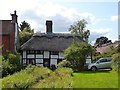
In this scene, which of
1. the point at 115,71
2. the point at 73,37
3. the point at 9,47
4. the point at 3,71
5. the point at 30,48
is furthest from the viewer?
the point at 73,37

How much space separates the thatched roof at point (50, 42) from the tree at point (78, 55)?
853 cm

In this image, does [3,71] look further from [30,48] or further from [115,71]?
[30,48]

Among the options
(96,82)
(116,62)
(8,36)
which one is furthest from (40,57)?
(96,82)

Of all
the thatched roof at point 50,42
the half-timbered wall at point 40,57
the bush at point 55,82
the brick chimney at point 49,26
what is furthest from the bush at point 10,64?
the brick chimney at point 49,26

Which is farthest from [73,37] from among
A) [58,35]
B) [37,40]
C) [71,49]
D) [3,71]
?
[3,71]

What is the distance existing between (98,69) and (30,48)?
13277mm

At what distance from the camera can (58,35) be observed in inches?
2190

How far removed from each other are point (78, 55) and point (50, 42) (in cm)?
1133

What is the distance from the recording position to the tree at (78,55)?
43.2 metres

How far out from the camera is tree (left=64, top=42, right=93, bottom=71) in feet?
142

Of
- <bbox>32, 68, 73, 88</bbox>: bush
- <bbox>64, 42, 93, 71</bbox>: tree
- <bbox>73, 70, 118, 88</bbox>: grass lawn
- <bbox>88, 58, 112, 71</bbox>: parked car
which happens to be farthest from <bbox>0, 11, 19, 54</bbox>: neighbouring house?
<bbox>32, 68, 73, 88</bbox>: bush

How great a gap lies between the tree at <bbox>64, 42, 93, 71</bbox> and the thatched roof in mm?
8529

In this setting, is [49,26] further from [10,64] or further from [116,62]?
[116,62]

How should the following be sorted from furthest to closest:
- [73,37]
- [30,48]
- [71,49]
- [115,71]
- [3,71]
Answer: [73,37] → [30,48] → [71,49] → [3,71] → [115,71]
